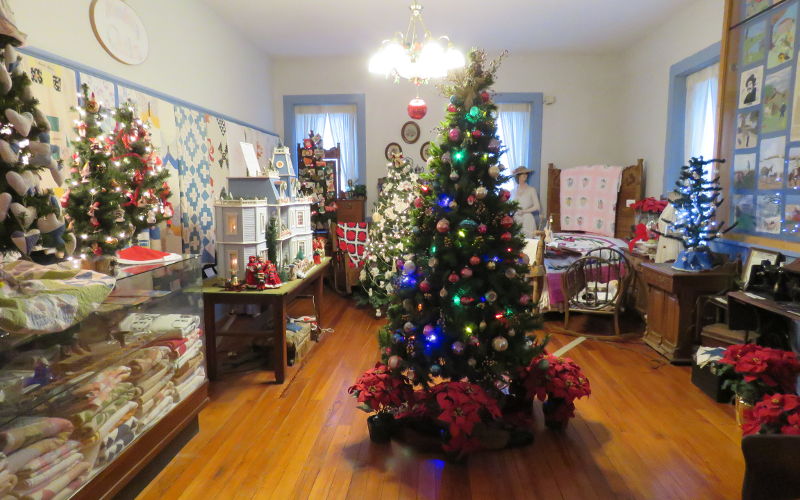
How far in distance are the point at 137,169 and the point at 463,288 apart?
1.98 meters

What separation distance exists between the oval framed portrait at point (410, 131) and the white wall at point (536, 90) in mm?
72

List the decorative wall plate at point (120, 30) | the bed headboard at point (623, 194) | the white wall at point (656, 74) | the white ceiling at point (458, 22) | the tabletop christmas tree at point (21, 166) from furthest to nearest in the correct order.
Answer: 1. the bed headboard at point (623, 194)
2. the white ceiling at point (458, 22)
3. the white wall at point (656, 74)
4. the decorative wall plate at point (120, 30)
5. the tabletop christmas tree at point (21, 166)

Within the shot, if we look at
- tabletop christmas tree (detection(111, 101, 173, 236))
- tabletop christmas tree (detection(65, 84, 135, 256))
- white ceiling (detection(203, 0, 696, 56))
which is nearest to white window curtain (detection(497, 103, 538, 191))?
white ceiling (detection(203, 0, 696, 56))

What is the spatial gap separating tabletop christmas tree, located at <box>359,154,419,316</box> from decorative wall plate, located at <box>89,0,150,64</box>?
2.78m

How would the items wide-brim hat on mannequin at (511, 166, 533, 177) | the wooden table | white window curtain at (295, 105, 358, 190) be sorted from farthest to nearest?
white window curtain at (295, 105, 358, 190) → wide-brim hat on mannequin at (511, 166, 533, 177) → the wooden table

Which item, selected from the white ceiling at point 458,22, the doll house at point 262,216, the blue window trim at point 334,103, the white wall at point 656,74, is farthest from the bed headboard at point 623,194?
the doll house at point 262,216

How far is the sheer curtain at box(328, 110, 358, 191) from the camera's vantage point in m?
7.06

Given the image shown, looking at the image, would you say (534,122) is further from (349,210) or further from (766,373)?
(766,373)

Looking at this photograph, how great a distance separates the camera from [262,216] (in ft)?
12.9

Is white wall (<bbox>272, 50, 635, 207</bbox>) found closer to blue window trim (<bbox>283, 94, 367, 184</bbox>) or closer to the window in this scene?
blue window trim (<bbox>283, 94, 367, 184</bbox>)

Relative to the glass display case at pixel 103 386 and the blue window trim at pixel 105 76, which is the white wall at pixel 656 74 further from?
the glass display case at pixel 103 386

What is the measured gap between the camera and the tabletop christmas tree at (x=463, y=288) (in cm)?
274

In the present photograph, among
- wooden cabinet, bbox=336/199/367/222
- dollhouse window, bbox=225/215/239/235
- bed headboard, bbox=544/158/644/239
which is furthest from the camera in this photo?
wooden cabinet, bbox=336/199/367/222

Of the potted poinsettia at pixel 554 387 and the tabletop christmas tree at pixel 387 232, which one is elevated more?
the tabletop christmas tree at pixel 387 232
